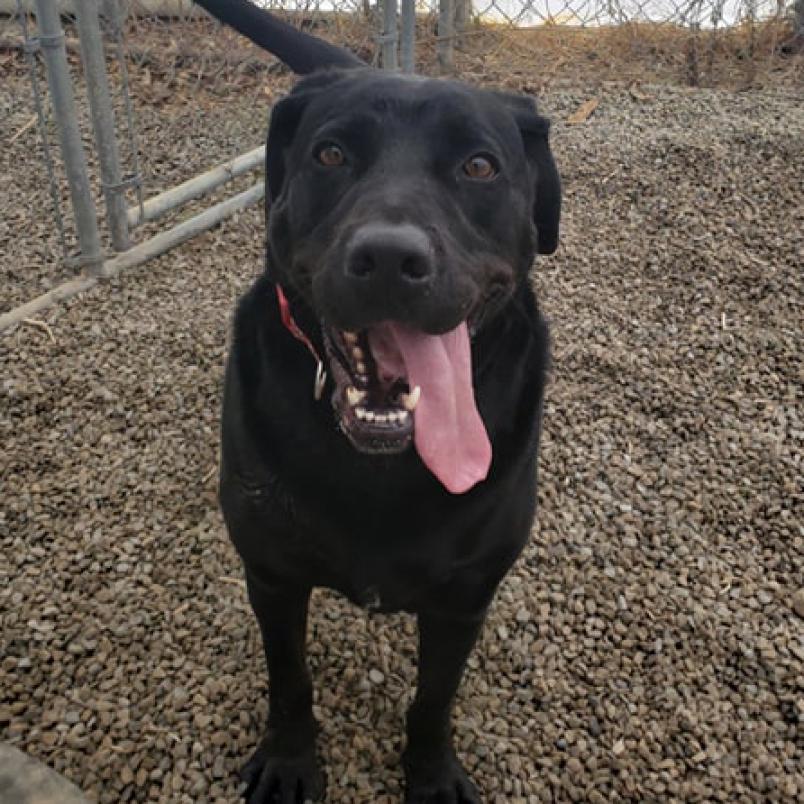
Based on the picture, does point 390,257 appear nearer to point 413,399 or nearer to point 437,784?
point 413,399

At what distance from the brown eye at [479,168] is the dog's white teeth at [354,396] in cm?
43

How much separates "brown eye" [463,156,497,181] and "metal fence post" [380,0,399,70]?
2.69 m

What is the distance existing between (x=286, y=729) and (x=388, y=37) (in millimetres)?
3206

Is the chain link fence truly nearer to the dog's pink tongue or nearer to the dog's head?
the dog's head

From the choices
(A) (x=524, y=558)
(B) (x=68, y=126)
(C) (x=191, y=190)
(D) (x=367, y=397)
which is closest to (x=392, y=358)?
(D) (x=367, y=397)

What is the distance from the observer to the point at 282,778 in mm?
1859

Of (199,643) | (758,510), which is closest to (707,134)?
(758,510)

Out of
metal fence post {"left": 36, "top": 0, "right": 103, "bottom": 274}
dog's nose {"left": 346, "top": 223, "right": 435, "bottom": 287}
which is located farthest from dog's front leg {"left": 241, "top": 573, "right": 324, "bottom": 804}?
metal fence post {"left": 36, "top": 0, "right": 103, "bottom": 274}

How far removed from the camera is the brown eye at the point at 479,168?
5.09 feet

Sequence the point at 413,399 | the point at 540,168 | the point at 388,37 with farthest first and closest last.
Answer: the point at 388,37 < the point at 540,168 < the point at 413,399

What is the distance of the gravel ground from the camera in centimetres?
196

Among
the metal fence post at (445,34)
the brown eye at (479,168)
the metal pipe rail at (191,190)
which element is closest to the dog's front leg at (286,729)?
the brown eye at (479,168)

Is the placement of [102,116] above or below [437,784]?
above

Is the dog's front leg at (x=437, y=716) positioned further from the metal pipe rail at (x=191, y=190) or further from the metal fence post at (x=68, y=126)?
the metal pipe rail at (x=191, y=190)
